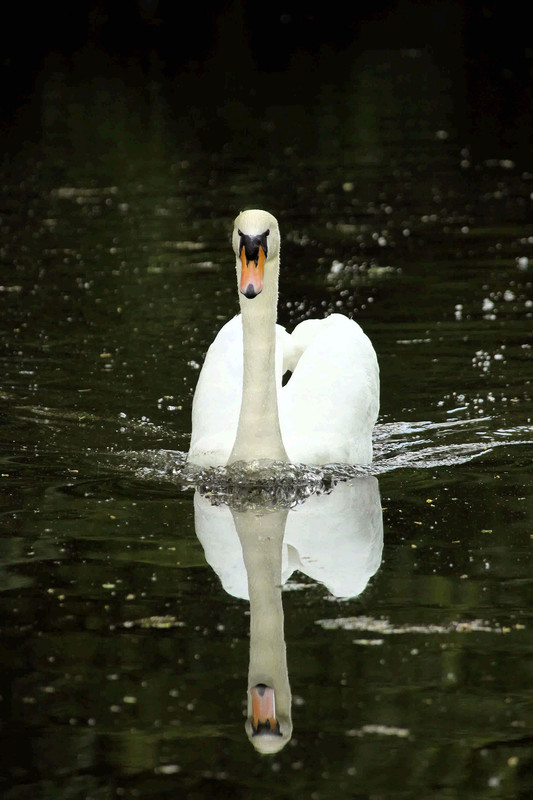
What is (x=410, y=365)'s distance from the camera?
12.6m

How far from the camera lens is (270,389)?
358 inches

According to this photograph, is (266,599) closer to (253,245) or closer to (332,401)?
(253,245)

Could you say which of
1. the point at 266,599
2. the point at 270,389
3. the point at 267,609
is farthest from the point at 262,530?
the point at 267,609

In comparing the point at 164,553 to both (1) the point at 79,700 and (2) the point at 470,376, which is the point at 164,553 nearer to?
(1) the point at 79,700

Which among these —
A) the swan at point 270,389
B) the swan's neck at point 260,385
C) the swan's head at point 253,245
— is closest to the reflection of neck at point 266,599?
the swan's neck at point 260,385

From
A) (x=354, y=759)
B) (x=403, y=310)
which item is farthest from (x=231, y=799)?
(x=403, y=310)

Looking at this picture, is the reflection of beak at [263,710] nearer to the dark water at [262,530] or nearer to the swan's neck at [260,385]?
the dark water at [262,530]

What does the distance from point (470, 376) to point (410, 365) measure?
629 millimetres

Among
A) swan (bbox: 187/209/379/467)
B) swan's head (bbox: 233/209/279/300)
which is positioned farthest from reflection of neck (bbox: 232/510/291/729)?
swan's head (bbox: 233/209/279/300)

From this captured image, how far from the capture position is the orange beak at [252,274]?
851 centimetres

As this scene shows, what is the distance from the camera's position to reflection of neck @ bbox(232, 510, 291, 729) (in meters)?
6.25

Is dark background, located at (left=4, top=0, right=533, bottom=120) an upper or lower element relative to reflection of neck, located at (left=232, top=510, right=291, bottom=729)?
upper

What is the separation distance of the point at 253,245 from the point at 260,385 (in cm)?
86

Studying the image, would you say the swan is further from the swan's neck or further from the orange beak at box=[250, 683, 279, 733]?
the orange beak at box=[250, 683, 279, 733]
